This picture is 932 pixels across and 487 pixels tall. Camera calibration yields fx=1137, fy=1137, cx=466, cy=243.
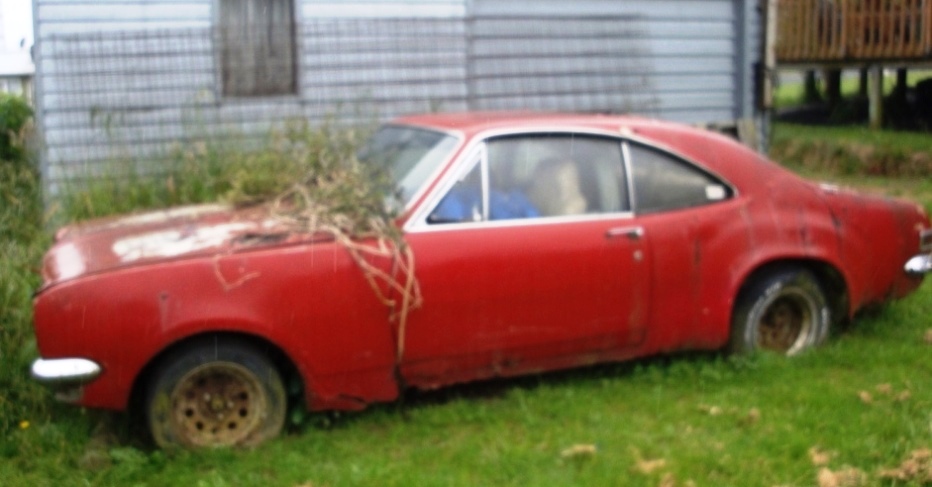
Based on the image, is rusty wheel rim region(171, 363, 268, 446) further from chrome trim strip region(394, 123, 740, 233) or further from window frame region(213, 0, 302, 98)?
window frame region(213, 0, 302, 98)

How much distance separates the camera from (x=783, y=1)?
18297mm

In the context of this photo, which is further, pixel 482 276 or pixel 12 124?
pixel 12 124

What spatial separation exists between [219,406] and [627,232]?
82.0 inches

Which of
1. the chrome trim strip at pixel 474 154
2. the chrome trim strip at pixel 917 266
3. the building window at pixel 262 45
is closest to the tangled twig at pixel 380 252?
the chrome trim strip at pixel 474 154

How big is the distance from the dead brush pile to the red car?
0.06m

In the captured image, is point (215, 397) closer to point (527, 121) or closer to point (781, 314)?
point (527, 121)

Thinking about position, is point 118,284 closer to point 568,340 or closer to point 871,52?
point 568,340

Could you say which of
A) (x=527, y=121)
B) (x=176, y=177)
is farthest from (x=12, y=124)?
(x=527, y=121)

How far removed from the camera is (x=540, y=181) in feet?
18.1

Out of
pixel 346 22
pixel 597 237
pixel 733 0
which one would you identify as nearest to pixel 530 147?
pixel 597 237

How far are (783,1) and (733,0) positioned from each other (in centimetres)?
599

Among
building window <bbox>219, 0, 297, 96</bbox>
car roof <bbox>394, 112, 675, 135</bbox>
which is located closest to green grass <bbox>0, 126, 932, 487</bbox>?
car roof <bbox>394, 112, 675, 135</bbox>

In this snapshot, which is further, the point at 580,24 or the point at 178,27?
the point at 580,24

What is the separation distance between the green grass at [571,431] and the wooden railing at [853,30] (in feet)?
36.9
